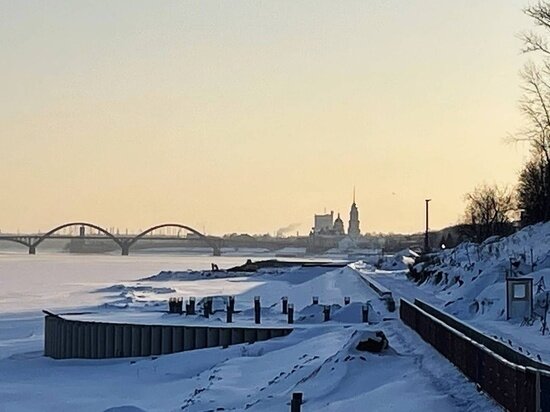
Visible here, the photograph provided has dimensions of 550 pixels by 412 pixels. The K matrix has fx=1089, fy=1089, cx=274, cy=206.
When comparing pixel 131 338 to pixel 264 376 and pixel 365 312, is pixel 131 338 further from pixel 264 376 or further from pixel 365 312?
pixel 264 376

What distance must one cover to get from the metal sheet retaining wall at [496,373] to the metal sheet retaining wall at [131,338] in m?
11.1

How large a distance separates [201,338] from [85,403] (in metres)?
9.95

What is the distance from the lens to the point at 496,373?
1436 centimetres

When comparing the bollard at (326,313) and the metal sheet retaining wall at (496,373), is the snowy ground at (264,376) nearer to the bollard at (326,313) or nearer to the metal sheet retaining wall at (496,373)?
the metal sheet retaining wall at (496,373)

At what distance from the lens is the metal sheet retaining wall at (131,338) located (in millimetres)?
32750

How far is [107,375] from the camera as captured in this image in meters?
29.3

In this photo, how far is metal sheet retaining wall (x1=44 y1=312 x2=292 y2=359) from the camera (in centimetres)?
3275

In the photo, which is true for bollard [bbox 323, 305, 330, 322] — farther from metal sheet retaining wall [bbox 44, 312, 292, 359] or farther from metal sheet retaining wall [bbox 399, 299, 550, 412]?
metal sheet retaining wall [bbox 399, 299, 550, 412]

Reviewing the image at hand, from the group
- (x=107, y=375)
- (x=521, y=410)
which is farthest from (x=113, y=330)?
(x=521, y=410)

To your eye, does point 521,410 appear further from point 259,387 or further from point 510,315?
point 510,315

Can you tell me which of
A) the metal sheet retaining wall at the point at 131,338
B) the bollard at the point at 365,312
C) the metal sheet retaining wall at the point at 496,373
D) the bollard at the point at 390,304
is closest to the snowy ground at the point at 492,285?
the metal sheet retaining wall at the point at 496,373

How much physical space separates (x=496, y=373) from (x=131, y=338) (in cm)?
2222

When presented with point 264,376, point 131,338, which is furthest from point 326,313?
point 264,376

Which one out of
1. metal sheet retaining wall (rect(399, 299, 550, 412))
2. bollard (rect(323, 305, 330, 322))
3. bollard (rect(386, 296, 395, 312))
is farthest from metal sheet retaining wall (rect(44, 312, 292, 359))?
metal sheet retaining wall (rect(399, 299, 550, 412))
